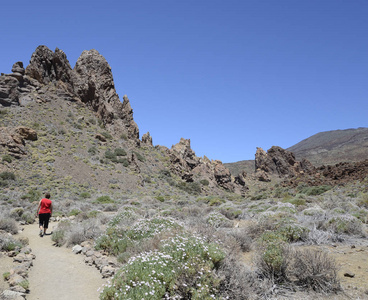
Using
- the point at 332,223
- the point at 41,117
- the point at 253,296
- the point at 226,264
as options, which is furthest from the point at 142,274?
the point at 41,117

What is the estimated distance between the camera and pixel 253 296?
474 cm

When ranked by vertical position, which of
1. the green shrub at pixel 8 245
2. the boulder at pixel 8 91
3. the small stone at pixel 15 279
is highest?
the boulder at pixel 8 91

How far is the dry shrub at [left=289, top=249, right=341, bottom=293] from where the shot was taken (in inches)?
199

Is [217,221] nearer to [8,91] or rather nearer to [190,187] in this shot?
[190,187]

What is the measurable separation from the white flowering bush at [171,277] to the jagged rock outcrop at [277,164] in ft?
196

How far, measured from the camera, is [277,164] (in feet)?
208

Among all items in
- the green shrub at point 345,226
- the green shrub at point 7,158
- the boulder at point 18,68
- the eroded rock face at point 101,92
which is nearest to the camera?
the green shrub at point 345,226

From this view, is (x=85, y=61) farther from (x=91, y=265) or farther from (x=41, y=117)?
(x=91, y=265)

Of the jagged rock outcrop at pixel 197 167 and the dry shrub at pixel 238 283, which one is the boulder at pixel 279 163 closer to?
the jagged rock outcrop at pixel 197 167

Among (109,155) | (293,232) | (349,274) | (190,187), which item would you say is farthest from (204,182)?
(349,274)

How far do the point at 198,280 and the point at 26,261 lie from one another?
19.0ft

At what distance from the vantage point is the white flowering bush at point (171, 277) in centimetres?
422

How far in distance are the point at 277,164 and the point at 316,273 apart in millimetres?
61572

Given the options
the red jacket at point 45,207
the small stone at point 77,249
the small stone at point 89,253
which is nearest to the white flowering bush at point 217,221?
the small stone at point 89,253
